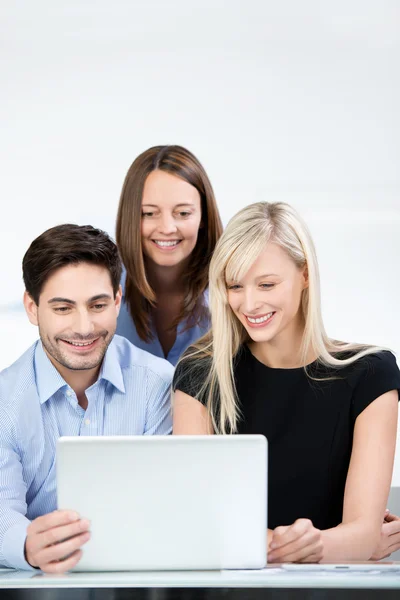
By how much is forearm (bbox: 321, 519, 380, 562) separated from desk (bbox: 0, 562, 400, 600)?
55 centimetres

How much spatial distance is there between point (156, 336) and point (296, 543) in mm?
1563

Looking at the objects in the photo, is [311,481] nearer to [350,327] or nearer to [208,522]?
[208,522]

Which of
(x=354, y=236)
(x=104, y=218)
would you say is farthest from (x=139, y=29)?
(x=354, y=236)

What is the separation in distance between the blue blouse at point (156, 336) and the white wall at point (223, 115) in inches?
27.7

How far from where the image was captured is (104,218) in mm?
3861

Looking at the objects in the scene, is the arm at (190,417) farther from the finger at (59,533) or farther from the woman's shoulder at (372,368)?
the finger at (59,533)

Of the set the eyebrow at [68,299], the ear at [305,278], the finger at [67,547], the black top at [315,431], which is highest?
the ear at [305,278]

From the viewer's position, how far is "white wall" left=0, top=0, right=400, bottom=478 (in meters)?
3.89

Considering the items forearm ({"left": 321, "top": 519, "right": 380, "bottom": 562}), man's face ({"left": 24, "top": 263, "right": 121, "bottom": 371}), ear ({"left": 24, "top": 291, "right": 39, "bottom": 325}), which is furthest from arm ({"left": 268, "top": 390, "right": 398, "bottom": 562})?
ear ({"left": 24, "top": 291, "right": 39, "bottom": 325})

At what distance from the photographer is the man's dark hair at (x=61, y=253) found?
7.93ft

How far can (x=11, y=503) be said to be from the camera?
2084mm

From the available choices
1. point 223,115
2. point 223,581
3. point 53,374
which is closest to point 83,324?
point 53,374

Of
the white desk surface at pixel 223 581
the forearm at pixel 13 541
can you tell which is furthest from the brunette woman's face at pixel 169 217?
the white desk surface at pixel 223 581

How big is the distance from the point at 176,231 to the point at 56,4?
1.39 m
